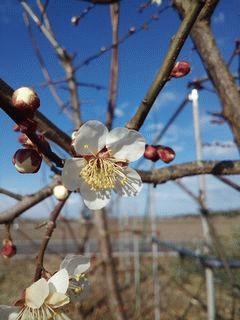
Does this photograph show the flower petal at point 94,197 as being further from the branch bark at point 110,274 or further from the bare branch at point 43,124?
the branch bark at point 110,274

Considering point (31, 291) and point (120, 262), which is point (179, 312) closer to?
point (120, 262)

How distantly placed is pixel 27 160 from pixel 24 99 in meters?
0.15

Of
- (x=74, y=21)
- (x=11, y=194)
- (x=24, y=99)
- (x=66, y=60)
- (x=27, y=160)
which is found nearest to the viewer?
(x=24, y=99)

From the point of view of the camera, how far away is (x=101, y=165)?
0.91 metres

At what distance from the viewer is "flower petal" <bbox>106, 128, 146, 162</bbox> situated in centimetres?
79

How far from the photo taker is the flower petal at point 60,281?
2.51ft

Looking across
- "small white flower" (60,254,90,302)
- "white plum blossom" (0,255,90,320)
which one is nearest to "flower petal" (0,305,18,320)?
"white plum blossom" (0,255,90,320)

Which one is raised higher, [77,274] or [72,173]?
[72,173]

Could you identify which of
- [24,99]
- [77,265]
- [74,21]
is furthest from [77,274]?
[74,21]

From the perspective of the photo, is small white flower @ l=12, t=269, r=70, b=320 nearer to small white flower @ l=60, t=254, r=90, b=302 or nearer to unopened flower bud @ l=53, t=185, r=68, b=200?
small white flower @ l=60, t=254, r=90, b=302

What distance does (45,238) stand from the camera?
2.62 ft

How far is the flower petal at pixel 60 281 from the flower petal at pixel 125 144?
28 centimetres

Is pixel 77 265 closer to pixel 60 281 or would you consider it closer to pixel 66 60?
pixel 60 281

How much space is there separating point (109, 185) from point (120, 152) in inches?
3.5
